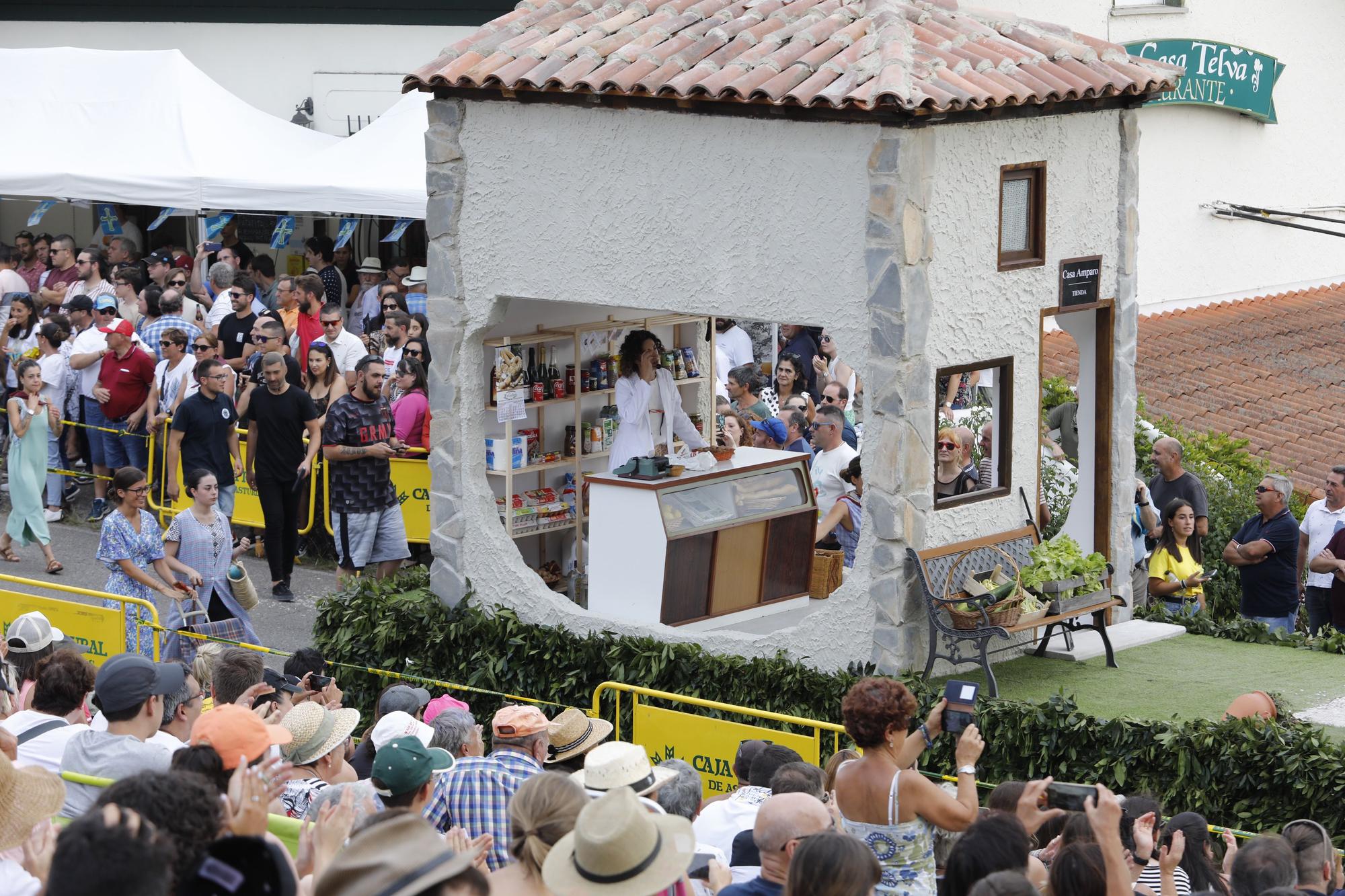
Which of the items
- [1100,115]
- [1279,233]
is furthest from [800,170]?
[1279,233]

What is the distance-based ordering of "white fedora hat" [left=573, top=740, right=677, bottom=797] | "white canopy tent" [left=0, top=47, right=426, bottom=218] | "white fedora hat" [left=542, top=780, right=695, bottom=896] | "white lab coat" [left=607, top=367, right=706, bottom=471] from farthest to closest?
"white canopy tent" [left=0, top=47, right=426, bottom=218] → "white lab coat" [left=607, top=367, right=706, bottom=471] → "white fedora hat" [left=573, top=740, right=677, bottom=797] → "white fedora hat" [left=542, top=780, right=695, bottom=896]

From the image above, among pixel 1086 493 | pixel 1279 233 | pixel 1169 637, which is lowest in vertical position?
pixel 1169 637

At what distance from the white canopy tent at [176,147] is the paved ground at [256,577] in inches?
168

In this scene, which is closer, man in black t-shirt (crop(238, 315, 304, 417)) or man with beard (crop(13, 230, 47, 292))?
man in black t-shirt (crop(238, 315, 304, 417))

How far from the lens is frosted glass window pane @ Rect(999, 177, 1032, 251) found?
11008 millimetres

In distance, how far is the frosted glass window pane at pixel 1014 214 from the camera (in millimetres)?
11008

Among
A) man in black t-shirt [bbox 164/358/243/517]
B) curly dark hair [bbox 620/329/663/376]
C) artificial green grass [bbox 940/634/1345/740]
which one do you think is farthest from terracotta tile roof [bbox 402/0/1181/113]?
artificial green grass [bbox 940/634/1345/740]

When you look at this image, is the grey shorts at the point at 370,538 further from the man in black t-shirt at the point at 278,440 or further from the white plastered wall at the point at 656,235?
the white plastered wall at the point at 656,235

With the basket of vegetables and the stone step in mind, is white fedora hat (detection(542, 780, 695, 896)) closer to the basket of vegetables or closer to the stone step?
the basket of vegetables

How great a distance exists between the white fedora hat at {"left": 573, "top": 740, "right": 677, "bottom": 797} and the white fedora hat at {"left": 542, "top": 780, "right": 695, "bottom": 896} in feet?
5.64

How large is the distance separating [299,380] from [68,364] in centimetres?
350

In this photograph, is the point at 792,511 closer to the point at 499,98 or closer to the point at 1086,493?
the point at 1086,493

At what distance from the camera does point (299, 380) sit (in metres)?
14.7

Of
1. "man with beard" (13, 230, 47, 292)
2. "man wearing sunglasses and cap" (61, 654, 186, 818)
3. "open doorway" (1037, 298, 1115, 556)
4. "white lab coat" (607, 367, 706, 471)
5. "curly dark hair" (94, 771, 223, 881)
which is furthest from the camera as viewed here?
"man with beard" (13, 230, 47, 292)
